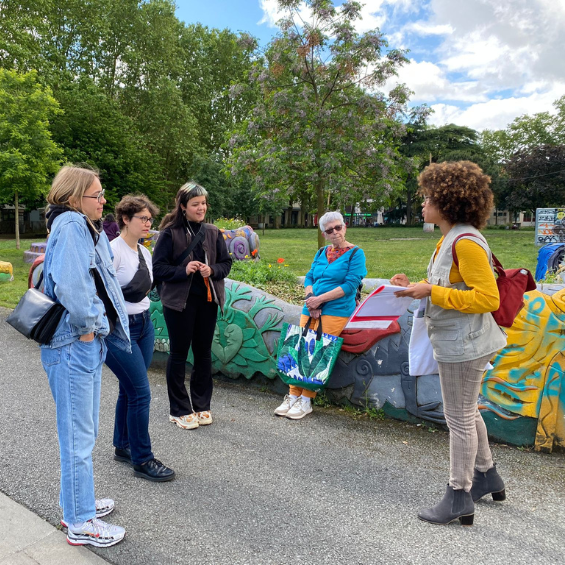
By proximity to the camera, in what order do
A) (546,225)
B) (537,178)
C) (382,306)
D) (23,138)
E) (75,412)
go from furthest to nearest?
(537,178)
(546,225)
(23,138)
(382,306)
(75,412)

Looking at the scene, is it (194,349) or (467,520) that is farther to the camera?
(194,349)

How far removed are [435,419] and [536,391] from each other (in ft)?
2.49

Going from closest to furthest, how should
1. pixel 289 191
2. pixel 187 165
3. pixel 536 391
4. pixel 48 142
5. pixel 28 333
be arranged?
pixel 28 333 < pixel 536 391 < pixel 289 191 < pixel 48 142 < pixel 187 165

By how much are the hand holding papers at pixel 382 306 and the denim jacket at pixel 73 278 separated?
5.05 ft

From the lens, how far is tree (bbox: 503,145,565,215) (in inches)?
1647

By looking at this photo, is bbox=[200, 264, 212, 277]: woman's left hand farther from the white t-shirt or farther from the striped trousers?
the striped trousers

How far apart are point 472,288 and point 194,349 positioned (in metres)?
2.30

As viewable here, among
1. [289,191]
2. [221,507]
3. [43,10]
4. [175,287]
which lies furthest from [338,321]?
[43,10]

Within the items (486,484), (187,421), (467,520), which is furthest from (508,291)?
(187,421)

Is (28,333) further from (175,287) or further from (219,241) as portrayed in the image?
(219,241)

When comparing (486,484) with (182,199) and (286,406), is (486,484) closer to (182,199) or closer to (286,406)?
(286,406)

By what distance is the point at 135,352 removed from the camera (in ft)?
9.64

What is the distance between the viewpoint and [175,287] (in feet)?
12.3

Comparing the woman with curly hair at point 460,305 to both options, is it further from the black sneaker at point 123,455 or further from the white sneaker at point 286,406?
the black sneaker at point 123,455
